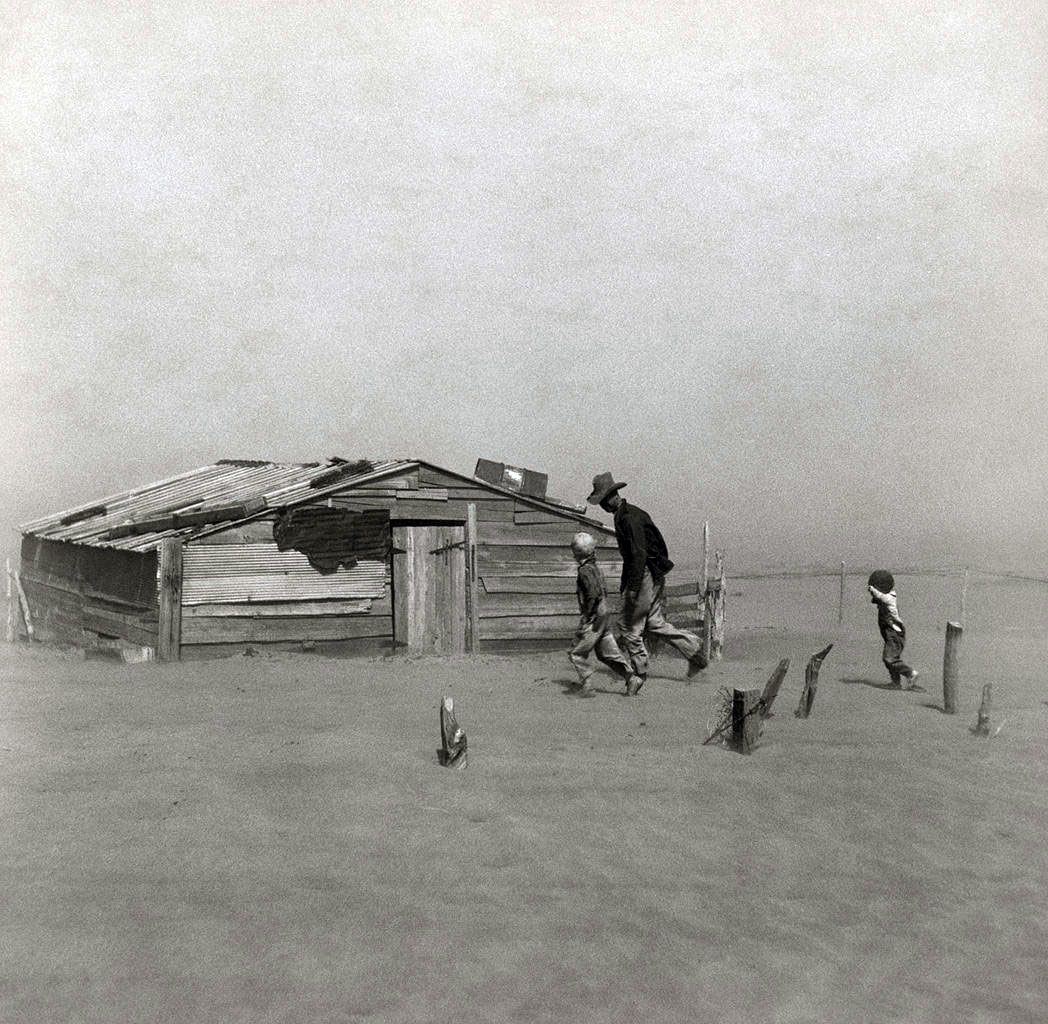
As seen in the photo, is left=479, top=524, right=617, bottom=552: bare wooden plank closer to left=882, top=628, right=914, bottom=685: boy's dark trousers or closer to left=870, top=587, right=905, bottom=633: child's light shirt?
left=870, top=587, right=905, bottom=633: child's light shirt

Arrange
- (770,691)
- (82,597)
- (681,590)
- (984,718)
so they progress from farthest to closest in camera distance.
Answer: (82,597) < (681,590) < (984,718) < (770,691)

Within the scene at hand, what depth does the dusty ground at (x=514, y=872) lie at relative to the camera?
3.42 m

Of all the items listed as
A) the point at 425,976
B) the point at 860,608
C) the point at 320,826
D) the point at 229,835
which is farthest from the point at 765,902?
the point at 860,608

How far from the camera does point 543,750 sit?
6785 mm

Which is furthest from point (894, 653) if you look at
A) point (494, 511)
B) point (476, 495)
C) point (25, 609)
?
point (25, 609)

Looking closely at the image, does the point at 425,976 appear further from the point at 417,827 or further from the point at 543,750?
the point at 543,750

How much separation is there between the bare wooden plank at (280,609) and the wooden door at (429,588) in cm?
62

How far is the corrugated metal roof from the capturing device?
45.3ft

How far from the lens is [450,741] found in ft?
20.7

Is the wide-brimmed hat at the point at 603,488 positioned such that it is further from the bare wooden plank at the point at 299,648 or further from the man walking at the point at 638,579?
the bare wooden plank at the point at 299,648

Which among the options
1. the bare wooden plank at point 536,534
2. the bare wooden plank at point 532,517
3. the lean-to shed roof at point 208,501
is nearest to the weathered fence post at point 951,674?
the bare wooden plank at point 536,534

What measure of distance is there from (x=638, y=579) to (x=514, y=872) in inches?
224

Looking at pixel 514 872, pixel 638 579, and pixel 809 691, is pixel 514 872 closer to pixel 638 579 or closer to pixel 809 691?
pixel 809 691

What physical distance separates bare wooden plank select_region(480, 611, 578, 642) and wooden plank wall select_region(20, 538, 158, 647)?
16.4 ft
